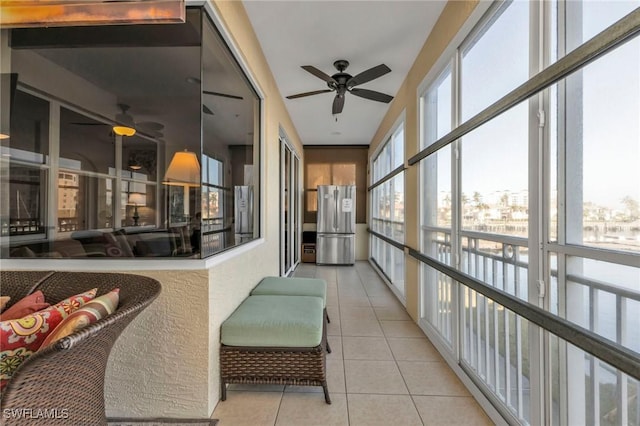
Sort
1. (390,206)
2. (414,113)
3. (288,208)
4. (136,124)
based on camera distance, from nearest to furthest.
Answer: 1. (414,113)
2. (136,124)
3. (390,206)
4. (288,208)

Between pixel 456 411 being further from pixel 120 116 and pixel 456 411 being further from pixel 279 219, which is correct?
pixel 120 116

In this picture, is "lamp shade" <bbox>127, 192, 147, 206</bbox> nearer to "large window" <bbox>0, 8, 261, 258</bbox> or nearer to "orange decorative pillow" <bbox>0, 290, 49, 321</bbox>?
"large window" <bbox>0, 8, 261, 258</bbox>

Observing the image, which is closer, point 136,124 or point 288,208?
point 136,124

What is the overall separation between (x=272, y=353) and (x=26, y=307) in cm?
116

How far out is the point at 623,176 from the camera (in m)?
1.02

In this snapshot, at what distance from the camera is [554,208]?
1.26 meters

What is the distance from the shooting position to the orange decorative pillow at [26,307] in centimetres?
120

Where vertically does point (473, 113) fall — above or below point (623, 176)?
above

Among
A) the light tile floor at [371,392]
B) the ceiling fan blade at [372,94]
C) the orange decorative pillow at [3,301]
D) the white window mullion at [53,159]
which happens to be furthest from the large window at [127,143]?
the ceiling fan blade at [372,94]

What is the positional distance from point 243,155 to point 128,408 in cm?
213

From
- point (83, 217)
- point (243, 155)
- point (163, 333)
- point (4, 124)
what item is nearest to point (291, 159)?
point (243, 155)

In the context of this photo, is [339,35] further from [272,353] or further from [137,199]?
[137,199]

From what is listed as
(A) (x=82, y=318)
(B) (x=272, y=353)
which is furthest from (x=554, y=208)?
(A) (x=82, y=318)

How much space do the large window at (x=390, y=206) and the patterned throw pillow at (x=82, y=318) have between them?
10.6 ft
